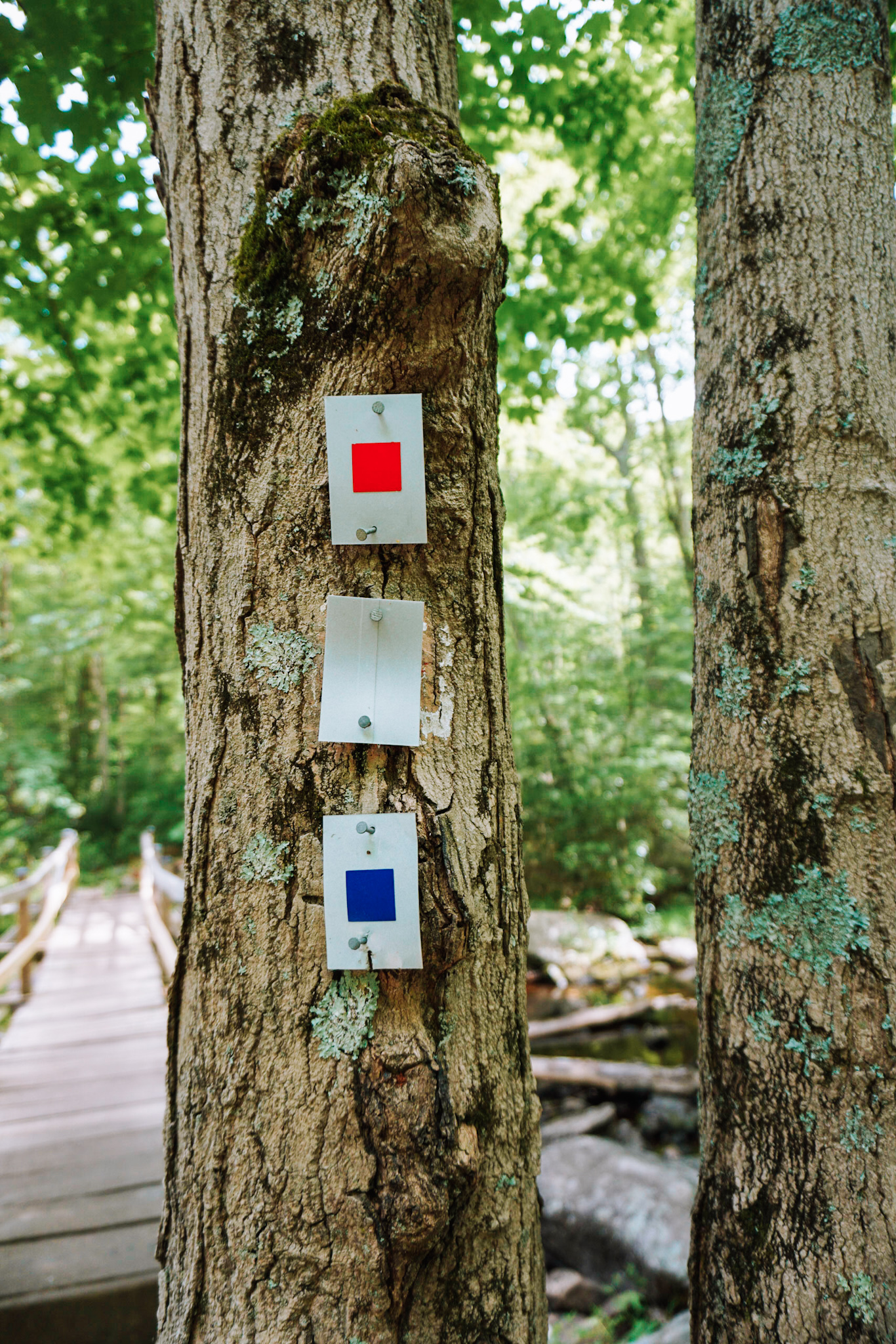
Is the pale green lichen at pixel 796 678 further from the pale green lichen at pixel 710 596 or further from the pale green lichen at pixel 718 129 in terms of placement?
the pale green lichen at pixel 718 129

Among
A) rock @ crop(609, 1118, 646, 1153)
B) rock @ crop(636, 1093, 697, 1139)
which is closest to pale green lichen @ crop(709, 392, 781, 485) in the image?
rock @ crop(609, 1118, 646, 1153)

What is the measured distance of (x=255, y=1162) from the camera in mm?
999

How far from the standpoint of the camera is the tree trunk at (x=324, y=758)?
983mm

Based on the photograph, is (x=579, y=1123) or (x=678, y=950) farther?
(x=678, y=950)

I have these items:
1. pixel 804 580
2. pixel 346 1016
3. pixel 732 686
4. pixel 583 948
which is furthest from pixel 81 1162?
pixel 583 948

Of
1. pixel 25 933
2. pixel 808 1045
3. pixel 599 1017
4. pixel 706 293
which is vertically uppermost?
pixel 706 293

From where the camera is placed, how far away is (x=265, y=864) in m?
1.04

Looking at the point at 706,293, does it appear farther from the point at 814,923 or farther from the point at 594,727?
the point at 594,727

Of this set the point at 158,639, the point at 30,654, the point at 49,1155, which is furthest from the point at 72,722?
the point at 49,1155

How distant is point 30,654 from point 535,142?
17.8m

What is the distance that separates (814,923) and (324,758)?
0.98 metres

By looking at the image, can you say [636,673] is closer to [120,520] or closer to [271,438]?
[120,520]

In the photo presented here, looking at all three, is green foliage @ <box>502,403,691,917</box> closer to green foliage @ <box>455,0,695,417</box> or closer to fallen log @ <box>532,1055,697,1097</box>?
fallen log @ <box>532,1055,697,1097</box>

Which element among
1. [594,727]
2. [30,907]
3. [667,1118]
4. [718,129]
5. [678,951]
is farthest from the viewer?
[594,727]
